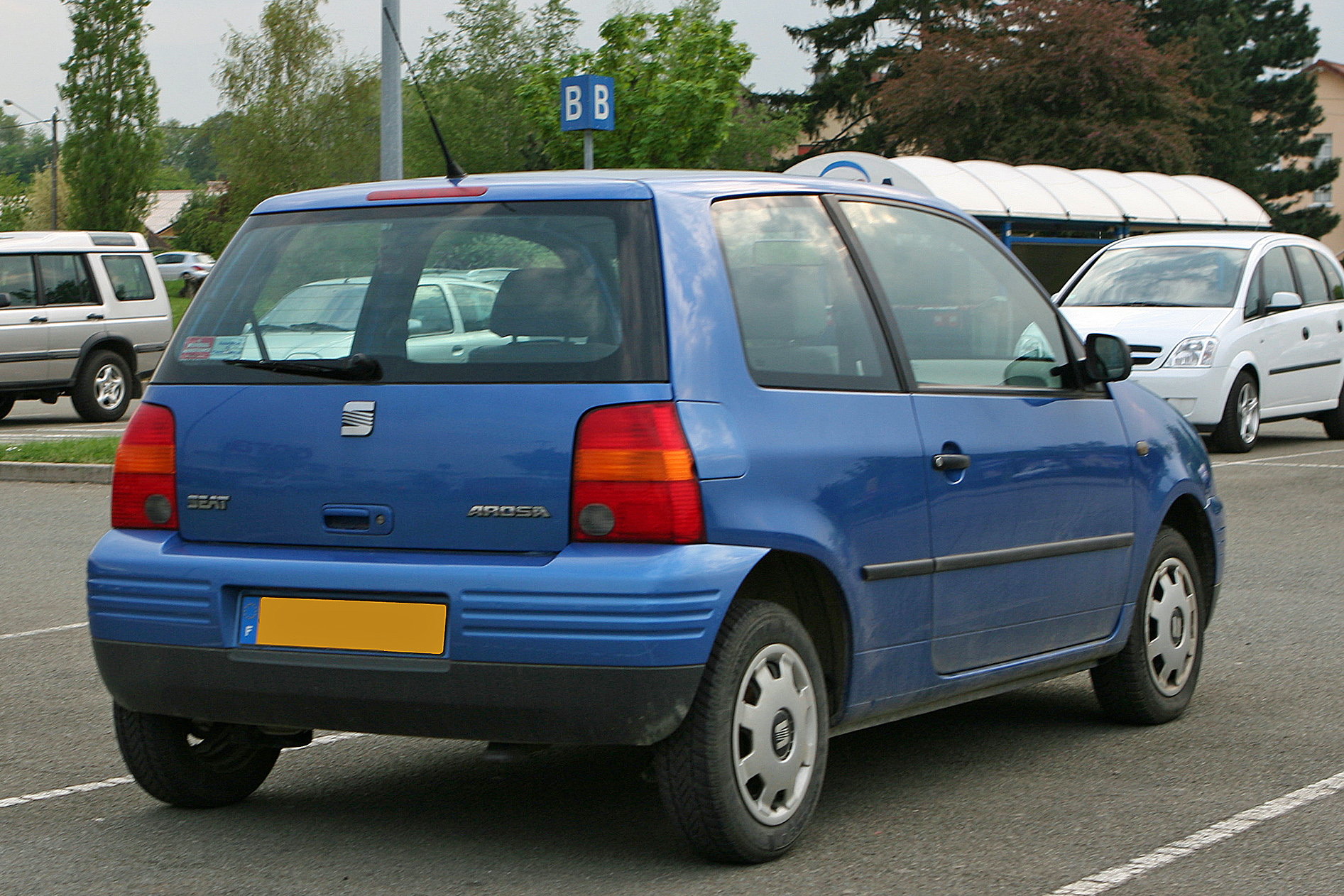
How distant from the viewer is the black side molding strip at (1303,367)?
15.7m

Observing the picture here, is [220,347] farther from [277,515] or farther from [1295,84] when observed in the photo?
[1295,84]

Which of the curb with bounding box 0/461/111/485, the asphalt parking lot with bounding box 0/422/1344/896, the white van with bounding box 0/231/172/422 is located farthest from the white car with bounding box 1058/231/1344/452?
the white van with bounding box 0/231/172/422

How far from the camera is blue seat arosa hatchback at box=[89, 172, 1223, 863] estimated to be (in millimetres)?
3859

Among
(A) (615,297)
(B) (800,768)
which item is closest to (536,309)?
(A) (615,297)

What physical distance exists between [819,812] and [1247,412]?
1170cm

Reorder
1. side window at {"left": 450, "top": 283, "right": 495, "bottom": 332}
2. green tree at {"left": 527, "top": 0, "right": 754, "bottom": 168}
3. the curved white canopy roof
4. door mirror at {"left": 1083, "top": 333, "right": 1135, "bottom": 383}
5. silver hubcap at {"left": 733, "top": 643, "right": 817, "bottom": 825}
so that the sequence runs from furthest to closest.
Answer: green tree at {"left": 527, "top": 0, "right": 754, "bottom": 168}
the curved white canopy roof
door mirror at {"left": 1083, "top": 333, "right": 1135, "bottom": 383}
side window at {"left": 450, "top": 283, "right": 495, "bottom": 332}
silver hubcap at {"left": 733, "top": 643, "right": 817, "bottom": 825}

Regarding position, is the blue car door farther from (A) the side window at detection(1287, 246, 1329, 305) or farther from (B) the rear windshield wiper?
→ (A) the side window at detection(1287, 246, 1329, 305)

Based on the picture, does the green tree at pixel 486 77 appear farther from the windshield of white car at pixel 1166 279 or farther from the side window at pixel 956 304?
the side window at pixel 956 304

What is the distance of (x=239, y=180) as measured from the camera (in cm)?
6688

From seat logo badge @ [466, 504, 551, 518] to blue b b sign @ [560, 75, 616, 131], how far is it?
11.8m

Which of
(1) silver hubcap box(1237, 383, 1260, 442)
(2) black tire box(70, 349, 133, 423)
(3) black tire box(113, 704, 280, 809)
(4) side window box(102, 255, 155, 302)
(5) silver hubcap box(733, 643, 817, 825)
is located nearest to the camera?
(5) silver hubcap box(733, 643, 817, 825)

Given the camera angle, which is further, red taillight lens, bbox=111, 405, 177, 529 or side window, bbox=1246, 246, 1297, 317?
side window, bbox=1246, 246, 1297, 317

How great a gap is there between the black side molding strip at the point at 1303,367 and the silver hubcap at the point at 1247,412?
37cm

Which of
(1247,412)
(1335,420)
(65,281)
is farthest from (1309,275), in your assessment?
(65,281)
